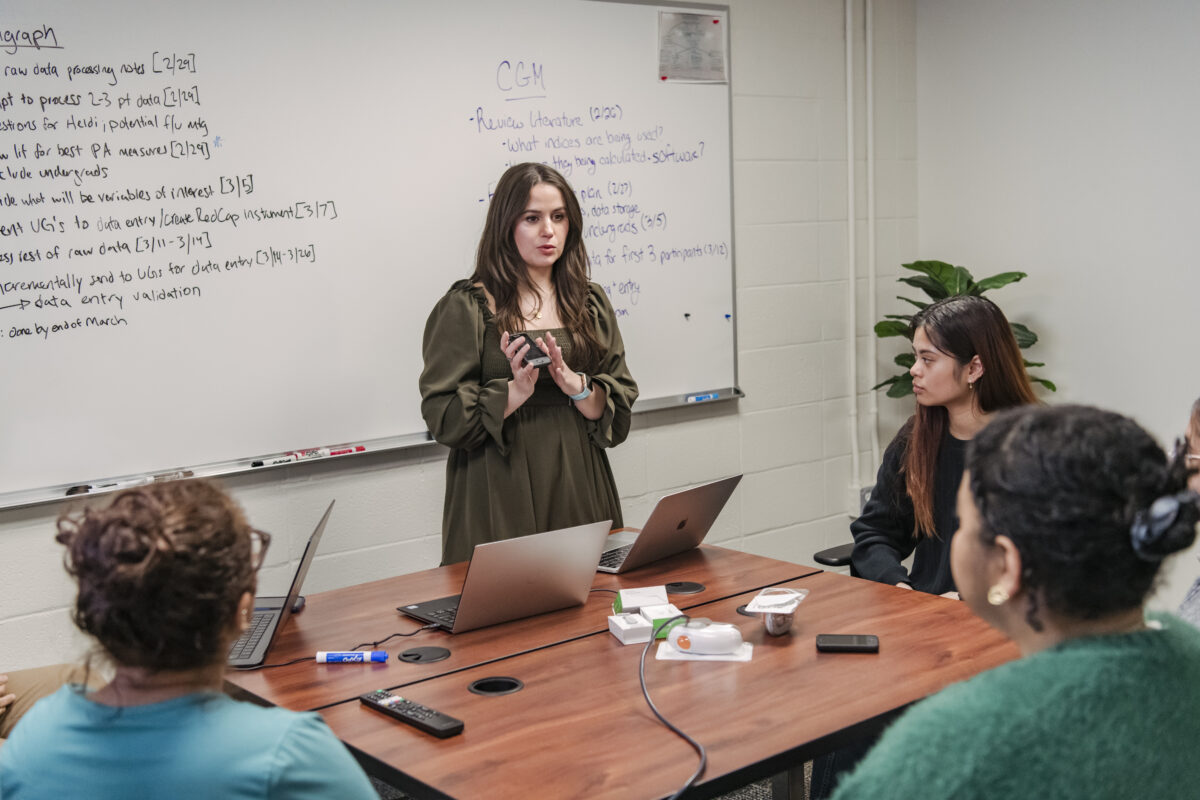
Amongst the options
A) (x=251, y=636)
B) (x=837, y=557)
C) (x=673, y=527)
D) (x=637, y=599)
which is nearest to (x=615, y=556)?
(x=673, y=527)

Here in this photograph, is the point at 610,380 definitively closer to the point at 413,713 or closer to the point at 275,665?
the point at 275,665

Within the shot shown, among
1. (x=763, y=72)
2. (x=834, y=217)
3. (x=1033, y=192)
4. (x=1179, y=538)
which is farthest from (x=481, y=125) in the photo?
(x=1179, y=538)

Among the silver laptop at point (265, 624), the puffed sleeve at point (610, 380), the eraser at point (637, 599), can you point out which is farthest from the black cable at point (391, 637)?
the puffed sleeve at point (610, 380)

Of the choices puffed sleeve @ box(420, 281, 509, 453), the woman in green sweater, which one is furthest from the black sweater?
the woman in green sweater

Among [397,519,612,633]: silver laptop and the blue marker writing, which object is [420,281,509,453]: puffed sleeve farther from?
the blue marker writing

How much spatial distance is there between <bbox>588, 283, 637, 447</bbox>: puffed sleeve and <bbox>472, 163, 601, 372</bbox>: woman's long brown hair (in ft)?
0.12

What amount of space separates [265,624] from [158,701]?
3.35 feet

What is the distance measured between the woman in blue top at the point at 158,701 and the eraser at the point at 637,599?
1009 millimetres

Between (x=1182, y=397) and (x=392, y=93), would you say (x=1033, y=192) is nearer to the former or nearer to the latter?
(x=1182, y=397)

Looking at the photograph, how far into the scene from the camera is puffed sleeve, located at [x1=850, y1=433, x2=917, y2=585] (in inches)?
105

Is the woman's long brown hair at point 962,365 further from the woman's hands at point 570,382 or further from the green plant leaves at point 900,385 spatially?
the green plant leaves at point 900,385

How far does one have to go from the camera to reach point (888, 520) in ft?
8.87

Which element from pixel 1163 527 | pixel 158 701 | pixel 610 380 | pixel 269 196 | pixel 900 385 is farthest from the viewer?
pixel 900 385

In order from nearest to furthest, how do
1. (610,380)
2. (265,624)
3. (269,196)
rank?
(265,624), (610,380), (269,196)
